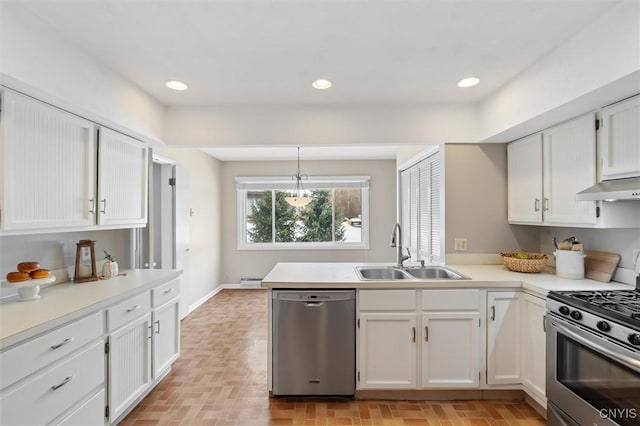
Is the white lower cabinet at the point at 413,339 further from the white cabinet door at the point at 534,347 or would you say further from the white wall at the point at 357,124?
the white wall at the point at 357,124

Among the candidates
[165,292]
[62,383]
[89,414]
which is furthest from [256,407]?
[62,383]

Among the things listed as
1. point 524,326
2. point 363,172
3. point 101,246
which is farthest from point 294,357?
point 363,172

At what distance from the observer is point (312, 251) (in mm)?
6141

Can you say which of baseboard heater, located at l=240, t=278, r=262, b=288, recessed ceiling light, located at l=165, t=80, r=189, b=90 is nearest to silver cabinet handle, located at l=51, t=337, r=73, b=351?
recessed ceiling light, located at l=165, t=80, r=189, b=90

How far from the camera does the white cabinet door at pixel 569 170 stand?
7.07ft

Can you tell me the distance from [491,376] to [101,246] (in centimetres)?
334

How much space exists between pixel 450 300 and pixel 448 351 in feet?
1.28

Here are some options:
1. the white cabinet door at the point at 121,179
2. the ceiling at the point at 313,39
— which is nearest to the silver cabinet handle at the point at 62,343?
the white cabinet door at the point at 121,179

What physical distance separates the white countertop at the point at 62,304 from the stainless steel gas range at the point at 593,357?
2.71 metres

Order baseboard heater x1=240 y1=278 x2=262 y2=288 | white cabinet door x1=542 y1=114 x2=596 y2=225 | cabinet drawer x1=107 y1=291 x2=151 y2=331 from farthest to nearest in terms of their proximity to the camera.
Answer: baseboard heater x1=240 y1=278 x2=262 y2=288, white cabinet door x1=542 y1=114 x2=596 y2=225, cabinet drawer x1=107 y1=291 x2=151 y2=331

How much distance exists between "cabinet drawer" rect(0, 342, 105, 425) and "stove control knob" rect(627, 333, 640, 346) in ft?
8.95

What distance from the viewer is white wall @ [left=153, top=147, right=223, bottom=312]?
184 inches

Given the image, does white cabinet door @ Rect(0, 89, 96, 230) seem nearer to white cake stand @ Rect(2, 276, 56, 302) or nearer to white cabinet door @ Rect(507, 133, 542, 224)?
white cake stand @ Rect(2, 276, 56, 302)

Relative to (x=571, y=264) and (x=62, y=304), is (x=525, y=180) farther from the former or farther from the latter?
(x=62, y=304)
